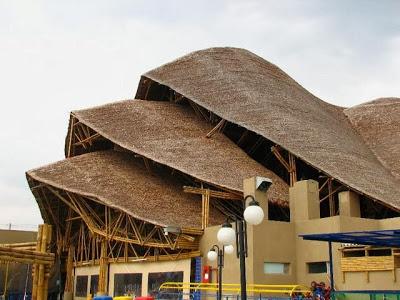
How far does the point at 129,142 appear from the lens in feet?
113

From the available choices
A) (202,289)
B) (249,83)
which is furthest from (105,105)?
(202,289)

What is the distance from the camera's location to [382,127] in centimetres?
4372

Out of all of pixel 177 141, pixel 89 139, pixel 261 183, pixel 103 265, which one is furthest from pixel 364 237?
pixel 89 139

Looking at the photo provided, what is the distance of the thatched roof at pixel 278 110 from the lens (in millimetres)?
31406

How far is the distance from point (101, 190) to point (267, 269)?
1053 centimetres

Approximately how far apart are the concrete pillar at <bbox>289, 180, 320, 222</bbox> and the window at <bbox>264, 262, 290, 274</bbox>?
8.02 ft

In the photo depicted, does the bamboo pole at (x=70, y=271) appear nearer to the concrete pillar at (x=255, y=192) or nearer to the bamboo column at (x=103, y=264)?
the bamboo column at (x=103, y=264)

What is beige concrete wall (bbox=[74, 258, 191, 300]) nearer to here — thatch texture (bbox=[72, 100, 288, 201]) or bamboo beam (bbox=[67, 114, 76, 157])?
thatch texture (bbox=[72, 100, 288, 201])

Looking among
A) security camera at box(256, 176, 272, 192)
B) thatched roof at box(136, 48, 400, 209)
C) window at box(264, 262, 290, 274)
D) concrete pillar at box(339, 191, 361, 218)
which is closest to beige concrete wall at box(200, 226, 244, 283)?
window at box(264, 262, 290, 274)

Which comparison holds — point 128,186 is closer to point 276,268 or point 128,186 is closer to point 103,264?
point 103,264

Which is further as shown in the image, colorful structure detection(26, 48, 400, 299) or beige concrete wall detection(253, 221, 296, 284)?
colorful structure detection(26, 48, 400, 299)

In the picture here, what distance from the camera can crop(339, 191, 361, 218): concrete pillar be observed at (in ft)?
94.7

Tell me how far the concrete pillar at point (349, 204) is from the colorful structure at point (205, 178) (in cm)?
6

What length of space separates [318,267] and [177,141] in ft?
40.5
